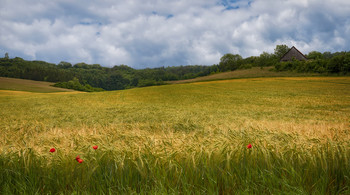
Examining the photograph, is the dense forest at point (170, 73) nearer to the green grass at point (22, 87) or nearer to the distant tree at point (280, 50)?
the distant tree at point (280, 50)

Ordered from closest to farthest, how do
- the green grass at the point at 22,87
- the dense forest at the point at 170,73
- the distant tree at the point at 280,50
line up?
the dense forest at the point at 170,73, the green grass at the point at 22,87, the distant tree at the point at 280,50

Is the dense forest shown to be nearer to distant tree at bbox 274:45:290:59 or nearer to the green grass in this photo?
distant tree at bbox 274:45:290:59

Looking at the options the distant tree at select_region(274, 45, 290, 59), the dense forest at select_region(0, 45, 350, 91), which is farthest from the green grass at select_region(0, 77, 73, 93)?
the distant tree at select_region(274, 45, 290, 59)

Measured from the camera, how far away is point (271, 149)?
301 centimetres

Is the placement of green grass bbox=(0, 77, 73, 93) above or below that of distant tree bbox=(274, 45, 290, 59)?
below

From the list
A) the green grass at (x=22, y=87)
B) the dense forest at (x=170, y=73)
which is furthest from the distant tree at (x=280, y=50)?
the green grass at (x=22, y=87)

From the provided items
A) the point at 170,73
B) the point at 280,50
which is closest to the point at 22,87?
the point at 170,73

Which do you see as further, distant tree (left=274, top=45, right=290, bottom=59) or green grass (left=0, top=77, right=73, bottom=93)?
distant tree (left=274, top=45, right=290, bottom=59)

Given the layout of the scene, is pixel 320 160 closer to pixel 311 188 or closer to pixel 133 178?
pixel 311 188

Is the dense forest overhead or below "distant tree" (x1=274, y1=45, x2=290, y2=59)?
below

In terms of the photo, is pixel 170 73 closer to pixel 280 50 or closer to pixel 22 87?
pixel 280 50

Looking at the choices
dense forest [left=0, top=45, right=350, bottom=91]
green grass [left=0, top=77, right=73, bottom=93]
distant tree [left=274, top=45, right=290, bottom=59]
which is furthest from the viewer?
distant tree [left=274, top=45, right=290, bottom=59]

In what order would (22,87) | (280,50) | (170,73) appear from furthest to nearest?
(170,73) < (280,50) < (22,87)

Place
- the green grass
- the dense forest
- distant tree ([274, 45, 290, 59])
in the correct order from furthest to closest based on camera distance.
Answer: distant tree ([274, 45, 290, 59])
the green grass
the dense forest
